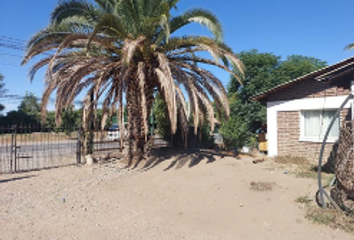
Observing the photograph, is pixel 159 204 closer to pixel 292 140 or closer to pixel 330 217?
pixel 330 217

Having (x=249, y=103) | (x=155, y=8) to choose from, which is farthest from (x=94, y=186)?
(x=249, y=103)

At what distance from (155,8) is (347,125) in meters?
6.19

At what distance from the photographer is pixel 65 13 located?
29.3 feet

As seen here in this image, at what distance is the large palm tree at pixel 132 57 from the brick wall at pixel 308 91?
309cm

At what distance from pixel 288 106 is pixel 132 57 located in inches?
244

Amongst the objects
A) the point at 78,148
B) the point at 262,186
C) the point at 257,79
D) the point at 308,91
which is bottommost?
the point at 262,186

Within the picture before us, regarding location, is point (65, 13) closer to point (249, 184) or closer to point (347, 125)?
point (249, 184)

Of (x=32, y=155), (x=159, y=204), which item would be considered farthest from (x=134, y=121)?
(x=32, y=155)

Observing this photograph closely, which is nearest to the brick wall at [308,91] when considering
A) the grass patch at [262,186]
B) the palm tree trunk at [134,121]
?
the grass patch at [262,186]

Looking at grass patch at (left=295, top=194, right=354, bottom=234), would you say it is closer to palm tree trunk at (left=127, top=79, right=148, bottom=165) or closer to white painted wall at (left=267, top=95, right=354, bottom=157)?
white painted wall at (left=267, top=95, right=354, bottom=157)

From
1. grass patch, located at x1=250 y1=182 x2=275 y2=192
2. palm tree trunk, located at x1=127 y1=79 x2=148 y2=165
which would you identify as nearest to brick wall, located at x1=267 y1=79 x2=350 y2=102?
grass patch, located at x1=250 y1=182 x2=275 y2=192

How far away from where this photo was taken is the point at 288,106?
35.4 feet

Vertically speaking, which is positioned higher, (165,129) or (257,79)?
(257,79)

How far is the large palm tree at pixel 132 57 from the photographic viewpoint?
8.20 metres
